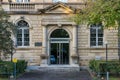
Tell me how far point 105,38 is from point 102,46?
98 centimetres

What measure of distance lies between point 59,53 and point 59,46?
808 mm

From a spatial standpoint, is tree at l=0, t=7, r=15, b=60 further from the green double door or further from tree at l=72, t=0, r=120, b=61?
the green double door

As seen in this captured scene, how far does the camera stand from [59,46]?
40781 mm

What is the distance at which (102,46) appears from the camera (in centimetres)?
4050

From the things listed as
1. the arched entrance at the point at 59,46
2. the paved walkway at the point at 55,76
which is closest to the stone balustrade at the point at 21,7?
the arched entrance at the point at 59,46

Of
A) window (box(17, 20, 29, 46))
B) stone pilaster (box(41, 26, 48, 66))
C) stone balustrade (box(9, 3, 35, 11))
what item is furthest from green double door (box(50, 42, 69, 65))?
stone balustrade (box(9, 3, 35, 11))

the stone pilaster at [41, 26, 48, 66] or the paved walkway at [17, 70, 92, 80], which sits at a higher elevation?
the stone pilaster at [41, 26, 48, 66]

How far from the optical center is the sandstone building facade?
40031mm

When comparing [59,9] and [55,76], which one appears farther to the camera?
[59,9]

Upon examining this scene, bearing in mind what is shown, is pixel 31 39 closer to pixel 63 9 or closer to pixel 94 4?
pixel 63 9

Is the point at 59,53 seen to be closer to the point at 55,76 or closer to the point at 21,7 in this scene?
the point at 21,7

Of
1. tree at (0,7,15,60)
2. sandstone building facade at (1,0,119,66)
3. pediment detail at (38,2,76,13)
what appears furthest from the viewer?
sandstone building facade at (1,0,119,66)

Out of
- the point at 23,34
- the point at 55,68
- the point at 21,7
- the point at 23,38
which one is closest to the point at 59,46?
the point at 55,68

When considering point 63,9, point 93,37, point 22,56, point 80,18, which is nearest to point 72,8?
point 63,9
